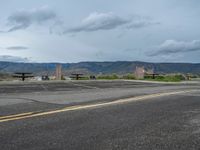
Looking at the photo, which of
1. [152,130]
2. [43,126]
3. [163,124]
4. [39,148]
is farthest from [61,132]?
[163,124]

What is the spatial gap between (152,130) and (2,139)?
2.65 metres

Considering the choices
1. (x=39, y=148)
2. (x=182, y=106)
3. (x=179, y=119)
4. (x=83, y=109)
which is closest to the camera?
(x=39, y=148)

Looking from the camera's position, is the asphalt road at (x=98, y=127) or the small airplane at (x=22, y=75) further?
the small airplane at (x=22, y=75)

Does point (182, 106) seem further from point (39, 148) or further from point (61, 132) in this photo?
point (39, 148)

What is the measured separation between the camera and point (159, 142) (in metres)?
6.61

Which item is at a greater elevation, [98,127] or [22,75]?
[22,75]

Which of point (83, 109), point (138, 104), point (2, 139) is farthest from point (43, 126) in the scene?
point (138, 104)

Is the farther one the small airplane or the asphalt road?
the small airplane

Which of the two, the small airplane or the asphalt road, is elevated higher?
the small airplane

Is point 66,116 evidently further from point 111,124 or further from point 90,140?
point 90,140

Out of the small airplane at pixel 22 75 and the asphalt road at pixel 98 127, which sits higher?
the small airplane at pixel 22 75

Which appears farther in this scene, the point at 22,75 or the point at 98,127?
the point at 22,75

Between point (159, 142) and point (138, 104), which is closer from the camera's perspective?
point (159, 142)

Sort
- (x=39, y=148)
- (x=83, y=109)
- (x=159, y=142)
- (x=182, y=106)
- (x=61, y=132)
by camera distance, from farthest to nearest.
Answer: (x=182, y=106), (x=83, y=109), (x=61, y=132), (x=159, y=142), (x=39, y=148)
